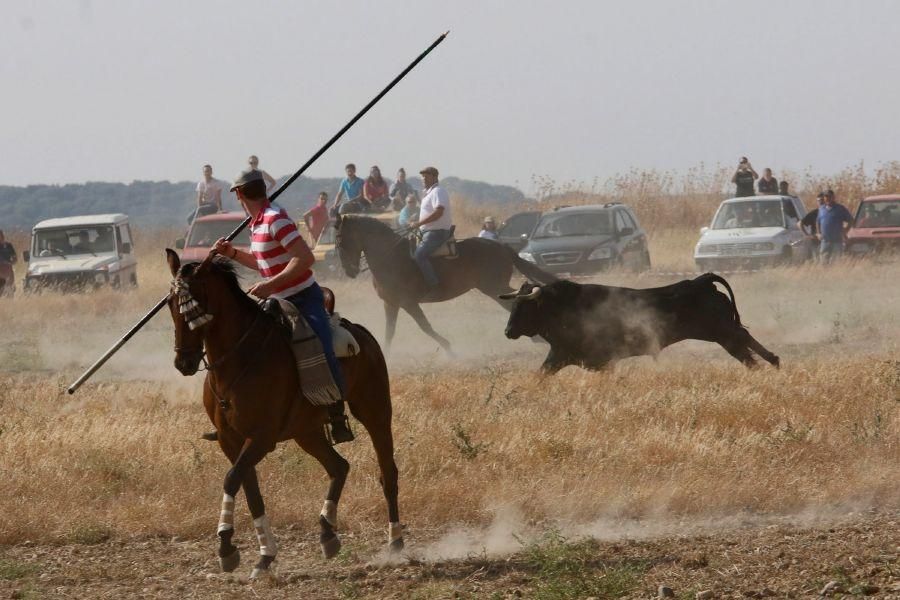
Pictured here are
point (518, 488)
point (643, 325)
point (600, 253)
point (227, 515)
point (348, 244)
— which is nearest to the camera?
point (227, 515)

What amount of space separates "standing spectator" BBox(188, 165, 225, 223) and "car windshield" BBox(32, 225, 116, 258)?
1.91m

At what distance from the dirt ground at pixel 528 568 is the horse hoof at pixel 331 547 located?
2.8 inches

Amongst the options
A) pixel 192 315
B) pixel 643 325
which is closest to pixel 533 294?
pixel 643 325

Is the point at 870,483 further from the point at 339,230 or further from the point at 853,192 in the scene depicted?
the point at 853,192

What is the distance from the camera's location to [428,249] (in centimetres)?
2036

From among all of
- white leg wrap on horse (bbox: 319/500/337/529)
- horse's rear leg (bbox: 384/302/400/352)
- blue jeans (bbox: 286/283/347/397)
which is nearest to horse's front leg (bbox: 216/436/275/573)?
white leg wrap on horse (bbox: 319/500/337/529)

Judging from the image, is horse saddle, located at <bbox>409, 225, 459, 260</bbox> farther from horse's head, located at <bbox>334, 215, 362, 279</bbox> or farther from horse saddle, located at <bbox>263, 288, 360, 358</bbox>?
horse saddle, located at <bbox>263, 288, 360, 358</bbox>

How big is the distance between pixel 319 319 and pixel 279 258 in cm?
45

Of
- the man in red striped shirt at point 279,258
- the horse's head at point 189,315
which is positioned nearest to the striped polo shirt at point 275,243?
the man in red striped shirt at point 279,258

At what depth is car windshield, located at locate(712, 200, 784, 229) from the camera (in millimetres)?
31422

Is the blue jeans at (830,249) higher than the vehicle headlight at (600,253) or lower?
lower

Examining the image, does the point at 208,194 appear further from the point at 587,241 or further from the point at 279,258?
the point at 279,258

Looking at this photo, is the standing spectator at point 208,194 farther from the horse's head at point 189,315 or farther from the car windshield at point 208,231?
the horse's head at point 189,315

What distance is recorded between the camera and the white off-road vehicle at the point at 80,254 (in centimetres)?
3070
